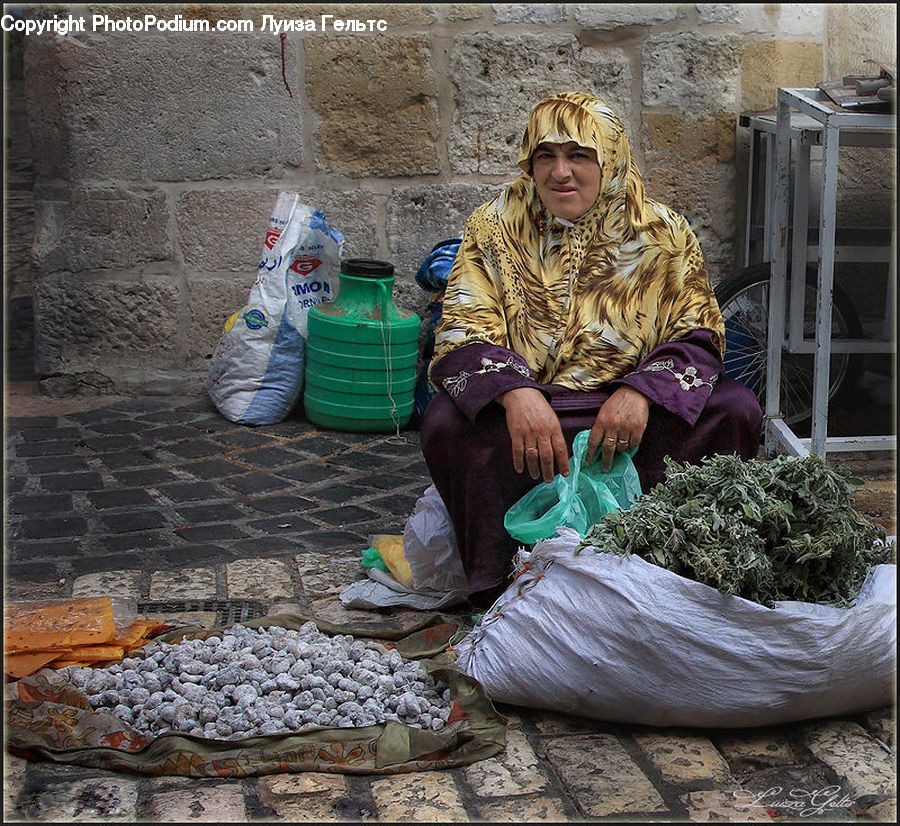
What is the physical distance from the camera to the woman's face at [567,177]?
3449mm

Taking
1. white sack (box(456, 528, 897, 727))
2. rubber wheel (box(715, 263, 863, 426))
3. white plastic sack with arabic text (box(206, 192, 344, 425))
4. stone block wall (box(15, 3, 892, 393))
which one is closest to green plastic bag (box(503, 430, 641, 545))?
white sack (box(456, 528, 897, 727))

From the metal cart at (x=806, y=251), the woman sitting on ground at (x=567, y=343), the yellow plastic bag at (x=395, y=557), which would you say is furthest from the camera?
the metal cart at (x=806, y=251)

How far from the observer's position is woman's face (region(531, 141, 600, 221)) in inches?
136

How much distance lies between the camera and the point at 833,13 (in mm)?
5445

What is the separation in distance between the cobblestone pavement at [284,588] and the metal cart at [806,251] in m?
1.43

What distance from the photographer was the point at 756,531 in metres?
2.66

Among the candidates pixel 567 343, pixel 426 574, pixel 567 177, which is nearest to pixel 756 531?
pixel 567 343

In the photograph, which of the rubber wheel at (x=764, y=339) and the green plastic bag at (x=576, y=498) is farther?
the rubber wheel at (x=764, y=339)

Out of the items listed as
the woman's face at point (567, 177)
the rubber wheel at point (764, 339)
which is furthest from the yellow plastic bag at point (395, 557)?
the rubber wheel at point (764, 339)

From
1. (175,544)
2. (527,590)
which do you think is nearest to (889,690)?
(527,590)

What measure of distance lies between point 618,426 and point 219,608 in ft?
3.94

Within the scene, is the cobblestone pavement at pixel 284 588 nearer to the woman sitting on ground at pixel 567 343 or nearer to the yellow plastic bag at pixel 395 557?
the yellow plastic bag at pixel 395 557

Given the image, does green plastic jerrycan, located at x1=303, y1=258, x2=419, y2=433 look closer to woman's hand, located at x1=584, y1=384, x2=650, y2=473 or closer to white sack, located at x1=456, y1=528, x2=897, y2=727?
woman's hand, located at x1=584, y1=384, x2=650, y2=473

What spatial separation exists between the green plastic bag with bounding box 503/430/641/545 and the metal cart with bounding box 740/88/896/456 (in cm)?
141
